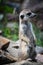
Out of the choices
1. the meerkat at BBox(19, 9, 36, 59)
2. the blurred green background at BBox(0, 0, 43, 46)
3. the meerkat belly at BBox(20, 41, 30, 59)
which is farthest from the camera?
the blurred green background at BBox(0, 0, 43, 46)

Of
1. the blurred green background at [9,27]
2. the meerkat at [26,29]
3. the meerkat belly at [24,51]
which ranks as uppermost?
the blurred green background at [9,27]

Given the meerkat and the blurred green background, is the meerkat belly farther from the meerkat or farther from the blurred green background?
the blurred green background

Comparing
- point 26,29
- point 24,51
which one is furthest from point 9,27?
point 24,51

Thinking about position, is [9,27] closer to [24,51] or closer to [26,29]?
[26,29]

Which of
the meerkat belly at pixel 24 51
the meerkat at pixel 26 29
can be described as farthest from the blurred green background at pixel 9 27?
the meerkat belly at pixel 24 51

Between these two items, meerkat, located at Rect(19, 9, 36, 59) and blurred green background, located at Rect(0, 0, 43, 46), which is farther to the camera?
blurred green background, located at Rect(0, 0, 43, 46)

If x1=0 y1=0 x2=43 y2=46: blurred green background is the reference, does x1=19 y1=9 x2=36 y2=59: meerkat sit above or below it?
below

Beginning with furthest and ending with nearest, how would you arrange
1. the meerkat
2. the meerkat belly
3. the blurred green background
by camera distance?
the blurred green background
the meerkat
the meerkat belly

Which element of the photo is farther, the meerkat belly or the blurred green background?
the blurred green background

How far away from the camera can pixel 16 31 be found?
12.6m

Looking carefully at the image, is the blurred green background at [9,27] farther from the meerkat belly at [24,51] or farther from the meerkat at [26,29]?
the meerkat belly at [24,51]

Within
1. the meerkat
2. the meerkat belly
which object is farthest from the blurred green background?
the meerkat belly

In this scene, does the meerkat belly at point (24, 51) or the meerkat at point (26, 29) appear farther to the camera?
the meerkat at point (26, 29)

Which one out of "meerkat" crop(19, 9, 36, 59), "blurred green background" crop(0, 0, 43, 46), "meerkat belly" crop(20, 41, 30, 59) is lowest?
"meerkat belly" crop(20, 41, 30, 59)
